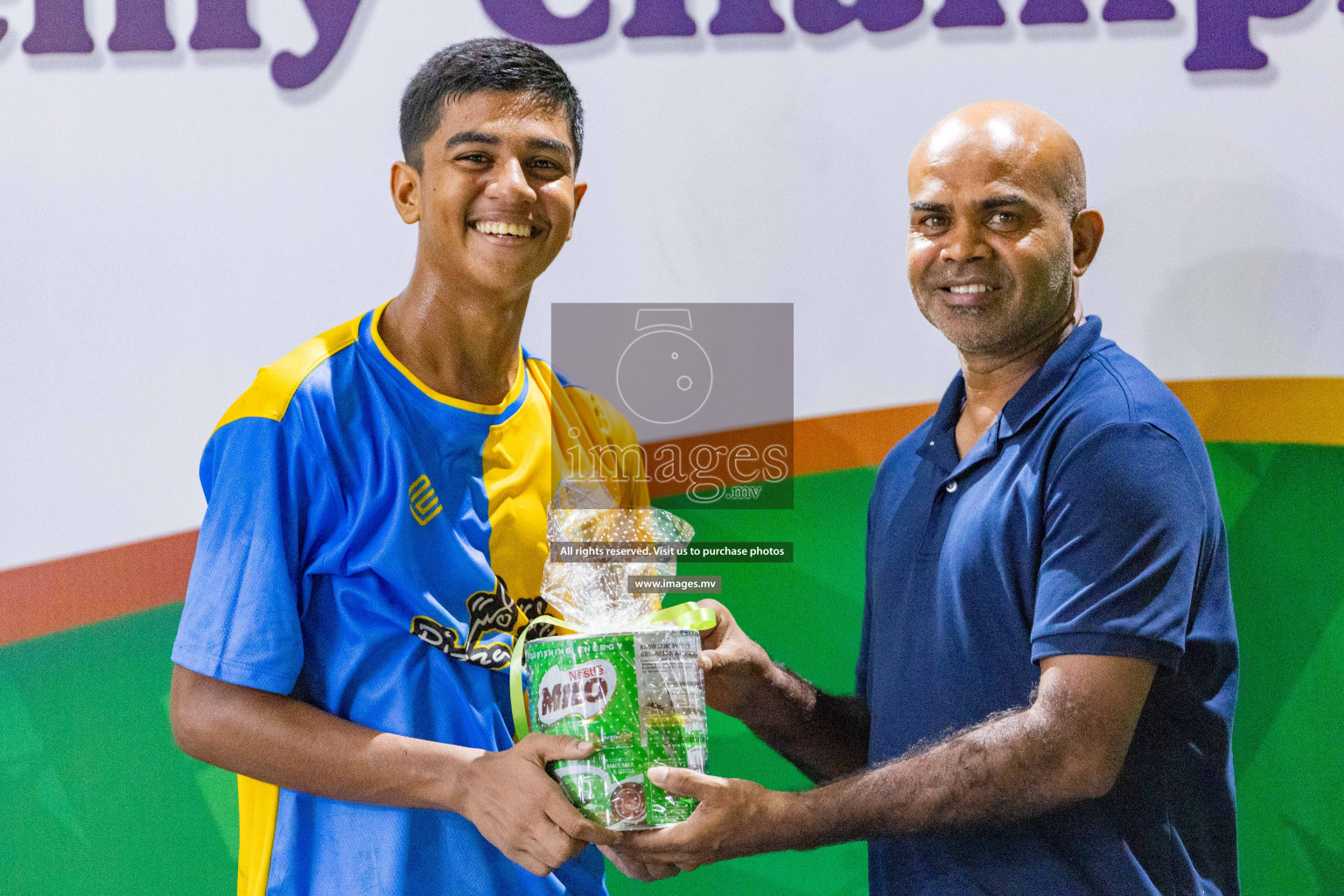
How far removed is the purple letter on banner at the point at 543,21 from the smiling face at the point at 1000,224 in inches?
35.5

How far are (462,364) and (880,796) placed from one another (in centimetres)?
95

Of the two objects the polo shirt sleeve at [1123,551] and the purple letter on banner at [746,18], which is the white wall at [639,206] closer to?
the purple letter on banner at [746,18]

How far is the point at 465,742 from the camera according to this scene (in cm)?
168

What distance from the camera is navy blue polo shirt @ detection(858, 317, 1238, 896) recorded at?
1576 millimetres

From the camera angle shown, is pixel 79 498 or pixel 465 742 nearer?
pixel 465 742

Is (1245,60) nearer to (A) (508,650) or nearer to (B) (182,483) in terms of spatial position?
(A) (508,650)

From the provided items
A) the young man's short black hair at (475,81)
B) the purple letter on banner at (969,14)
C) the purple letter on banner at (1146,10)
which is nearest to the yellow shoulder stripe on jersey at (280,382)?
the young man's short black hair at (475,81)

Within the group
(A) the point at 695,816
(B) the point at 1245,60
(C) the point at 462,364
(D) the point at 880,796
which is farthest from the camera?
(B) the point at 1245,60

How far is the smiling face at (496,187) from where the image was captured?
1727mm

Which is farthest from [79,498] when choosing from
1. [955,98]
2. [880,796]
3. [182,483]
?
[955,98]

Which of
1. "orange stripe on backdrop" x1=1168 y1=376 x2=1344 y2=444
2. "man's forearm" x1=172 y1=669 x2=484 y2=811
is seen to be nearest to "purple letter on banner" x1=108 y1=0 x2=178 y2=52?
"man's forearm" x1=172 y1=669 x2=484 y2=811

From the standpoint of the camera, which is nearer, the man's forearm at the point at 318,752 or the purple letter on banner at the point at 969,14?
the man's forearm at the point at 318,752

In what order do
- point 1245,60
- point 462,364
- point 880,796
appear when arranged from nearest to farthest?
point 880,796 → point 462,364 → point 1245,60

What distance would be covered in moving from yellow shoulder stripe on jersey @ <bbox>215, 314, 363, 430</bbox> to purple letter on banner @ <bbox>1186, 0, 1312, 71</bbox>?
1.86 meters
